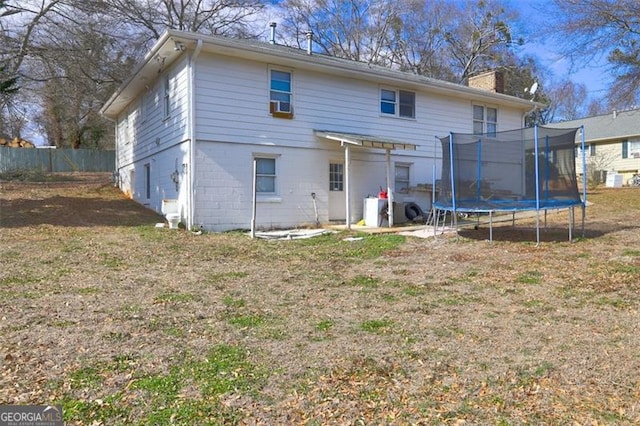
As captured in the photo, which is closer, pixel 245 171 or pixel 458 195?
pixel 458 195

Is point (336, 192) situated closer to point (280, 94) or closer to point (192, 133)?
point (280, 94)

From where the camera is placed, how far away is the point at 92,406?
2.83 metres

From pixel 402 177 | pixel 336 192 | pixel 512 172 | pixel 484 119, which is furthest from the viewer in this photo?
pixel 484 119

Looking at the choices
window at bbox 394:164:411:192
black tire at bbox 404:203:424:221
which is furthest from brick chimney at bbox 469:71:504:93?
black tire at bbox 404:203:424:221

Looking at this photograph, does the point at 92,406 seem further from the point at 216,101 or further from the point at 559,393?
the point at 216,101

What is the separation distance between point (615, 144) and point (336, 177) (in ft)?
82.5

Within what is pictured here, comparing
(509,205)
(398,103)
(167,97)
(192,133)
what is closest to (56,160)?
(167,97)

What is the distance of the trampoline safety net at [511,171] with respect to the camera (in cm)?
918

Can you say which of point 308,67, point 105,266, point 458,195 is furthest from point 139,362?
point 308,67

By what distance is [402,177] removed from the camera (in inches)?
572

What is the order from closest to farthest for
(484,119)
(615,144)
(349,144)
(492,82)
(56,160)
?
(349,144)
(484,119)
(492,82)
(56,160)
(615,144)

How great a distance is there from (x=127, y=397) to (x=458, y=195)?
798 cm

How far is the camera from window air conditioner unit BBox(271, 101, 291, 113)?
12.0 meters

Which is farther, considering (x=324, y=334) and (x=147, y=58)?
(x=147, y=58)
